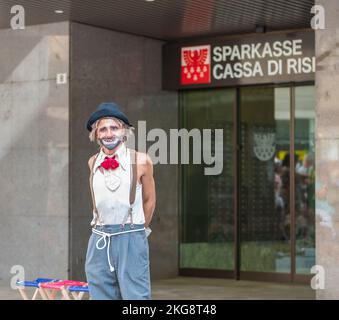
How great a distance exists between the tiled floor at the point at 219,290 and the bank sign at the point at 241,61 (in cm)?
276

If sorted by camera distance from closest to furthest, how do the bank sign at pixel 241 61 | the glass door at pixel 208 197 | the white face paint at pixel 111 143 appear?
the white face paint at pixel 111 143 < the bank sign at pixel 241 61 < the glass door at pixel 208 197

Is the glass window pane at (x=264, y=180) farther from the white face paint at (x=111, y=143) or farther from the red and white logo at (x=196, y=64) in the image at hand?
the white face paint at (x=111, y=143)

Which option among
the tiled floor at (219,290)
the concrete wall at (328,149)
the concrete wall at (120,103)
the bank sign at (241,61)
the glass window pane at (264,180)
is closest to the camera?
the concrete wall at (328,149)

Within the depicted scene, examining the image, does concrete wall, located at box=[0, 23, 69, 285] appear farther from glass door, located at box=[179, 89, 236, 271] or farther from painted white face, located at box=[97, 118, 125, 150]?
painted white face, located at box=[97, 118, 125, 150]

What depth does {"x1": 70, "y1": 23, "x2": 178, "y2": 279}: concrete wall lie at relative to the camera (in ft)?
39.2

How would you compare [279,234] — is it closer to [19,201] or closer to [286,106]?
[286,106]

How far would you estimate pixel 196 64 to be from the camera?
13227mm

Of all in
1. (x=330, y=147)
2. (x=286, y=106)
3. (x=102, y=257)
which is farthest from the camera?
Answer: (x=286, y=106)

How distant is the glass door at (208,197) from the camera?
43.8 feet

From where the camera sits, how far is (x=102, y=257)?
5.32 m

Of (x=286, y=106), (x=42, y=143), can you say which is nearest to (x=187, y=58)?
(x=286, y=106)

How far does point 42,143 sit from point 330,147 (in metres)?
4.22

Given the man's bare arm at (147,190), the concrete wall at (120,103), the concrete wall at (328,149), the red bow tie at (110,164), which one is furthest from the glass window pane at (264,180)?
the red bow tie at (110,164)

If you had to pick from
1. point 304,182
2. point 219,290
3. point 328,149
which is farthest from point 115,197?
point 304,182
